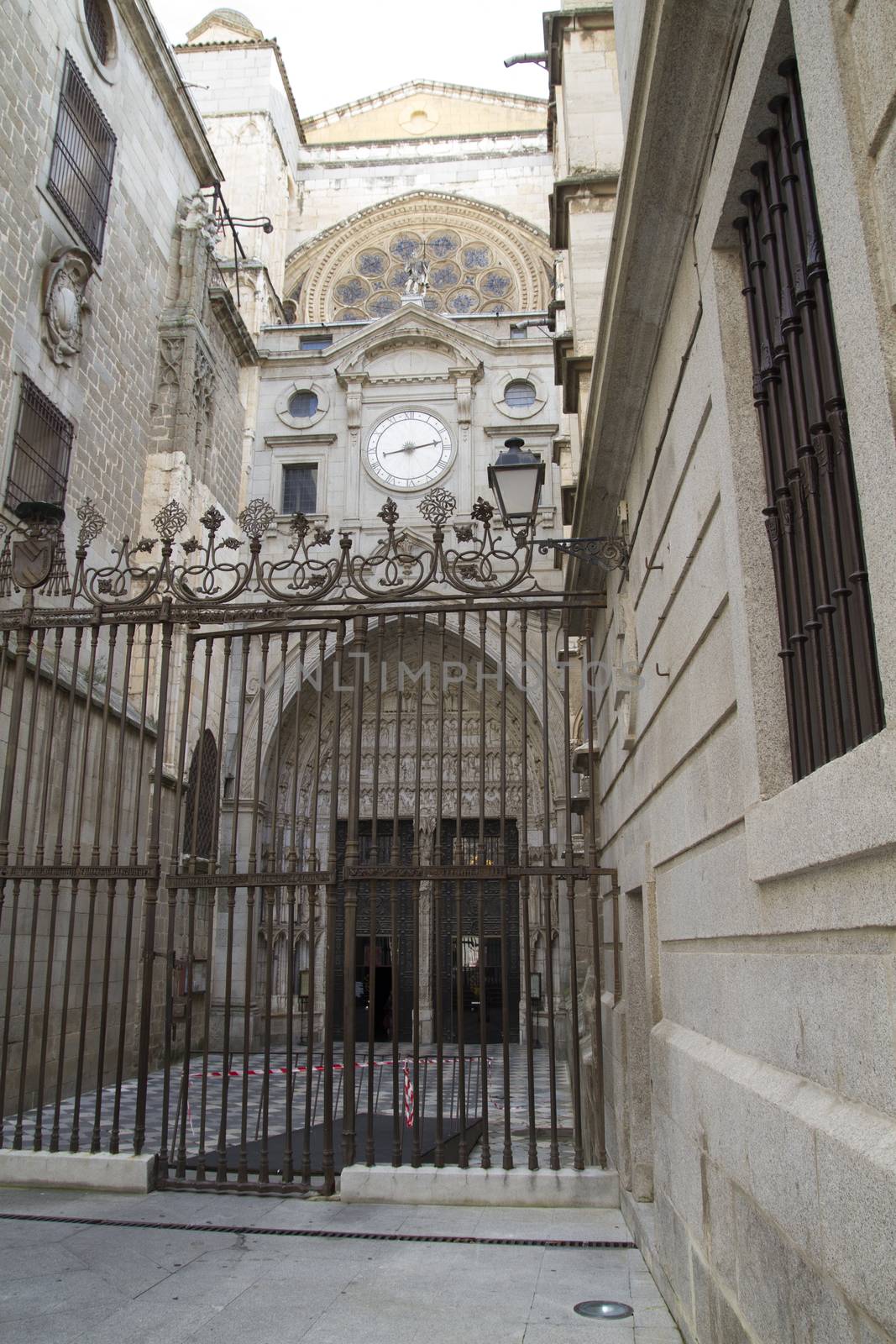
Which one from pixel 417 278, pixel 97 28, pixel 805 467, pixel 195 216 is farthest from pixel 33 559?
pixel 417 278

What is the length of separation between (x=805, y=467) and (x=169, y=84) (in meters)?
16.5

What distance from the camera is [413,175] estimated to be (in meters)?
24.5

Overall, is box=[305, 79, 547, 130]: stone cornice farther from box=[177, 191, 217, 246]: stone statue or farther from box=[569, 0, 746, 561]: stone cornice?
box=[569, 0, 746, 561]: stone cornice

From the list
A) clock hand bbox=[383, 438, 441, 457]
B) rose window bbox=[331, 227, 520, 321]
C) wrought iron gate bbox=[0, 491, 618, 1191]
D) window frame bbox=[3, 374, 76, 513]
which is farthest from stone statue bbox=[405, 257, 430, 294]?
window frame bbox=[3, 374, 76, 513]

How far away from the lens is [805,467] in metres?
2.67

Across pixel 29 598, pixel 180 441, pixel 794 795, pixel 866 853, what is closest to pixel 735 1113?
pixel 794 795

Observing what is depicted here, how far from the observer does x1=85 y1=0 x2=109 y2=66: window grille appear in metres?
13.6

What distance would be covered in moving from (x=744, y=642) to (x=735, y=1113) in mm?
1392

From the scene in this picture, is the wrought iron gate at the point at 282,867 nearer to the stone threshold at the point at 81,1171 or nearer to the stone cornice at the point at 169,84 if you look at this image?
the stone threshold at the point at 81,1171

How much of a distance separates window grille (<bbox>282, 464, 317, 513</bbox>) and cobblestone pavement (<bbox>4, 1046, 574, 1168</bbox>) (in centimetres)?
965

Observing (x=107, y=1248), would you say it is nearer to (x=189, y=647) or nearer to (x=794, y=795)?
(x=189, y=647)

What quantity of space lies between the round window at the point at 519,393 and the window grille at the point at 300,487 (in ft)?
12.7

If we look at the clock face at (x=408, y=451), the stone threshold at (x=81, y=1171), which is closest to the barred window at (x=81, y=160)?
the clock face at (x=408, y=451)

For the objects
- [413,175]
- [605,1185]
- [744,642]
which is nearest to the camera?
[744,642]
